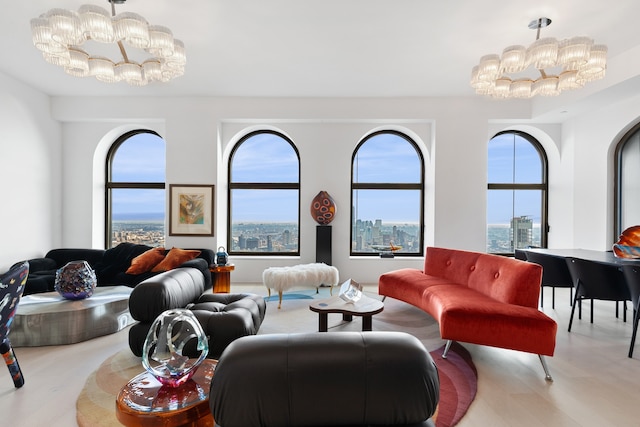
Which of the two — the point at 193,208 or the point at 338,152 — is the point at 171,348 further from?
the point at 338,152

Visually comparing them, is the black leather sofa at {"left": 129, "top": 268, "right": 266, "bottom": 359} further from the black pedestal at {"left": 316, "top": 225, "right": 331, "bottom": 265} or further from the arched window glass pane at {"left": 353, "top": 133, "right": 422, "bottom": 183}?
the arched window glass pane at {"left": 353, "top": 133, "right": 422, "bottom": 183}

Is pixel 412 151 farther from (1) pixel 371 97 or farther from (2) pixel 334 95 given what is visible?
(2) pixel 334 95

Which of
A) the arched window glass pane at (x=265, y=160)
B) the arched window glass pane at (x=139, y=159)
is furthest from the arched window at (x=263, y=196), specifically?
the arched window glass pane at (x=139, y=159)

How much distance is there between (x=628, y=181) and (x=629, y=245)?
6.93 feet

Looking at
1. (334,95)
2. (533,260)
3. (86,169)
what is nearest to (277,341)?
(533,260)

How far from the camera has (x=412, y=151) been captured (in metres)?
6.14

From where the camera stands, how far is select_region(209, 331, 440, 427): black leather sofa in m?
1.06

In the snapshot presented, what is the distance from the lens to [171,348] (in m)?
1.47

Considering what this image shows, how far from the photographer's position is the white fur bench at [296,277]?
13.7 feet

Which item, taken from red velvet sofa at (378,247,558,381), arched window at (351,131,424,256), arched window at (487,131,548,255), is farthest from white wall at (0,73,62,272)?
arched window at (487,131,548,255)

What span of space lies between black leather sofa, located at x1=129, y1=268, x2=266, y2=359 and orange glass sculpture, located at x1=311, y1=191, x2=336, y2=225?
2603 mm

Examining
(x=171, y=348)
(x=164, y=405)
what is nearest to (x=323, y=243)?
(x=171, y=348)

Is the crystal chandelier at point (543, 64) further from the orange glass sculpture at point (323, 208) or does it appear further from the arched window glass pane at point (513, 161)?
the orange glass sculpture at point (323, 208)

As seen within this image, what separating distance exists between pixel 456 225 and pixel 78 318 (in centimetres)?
529
